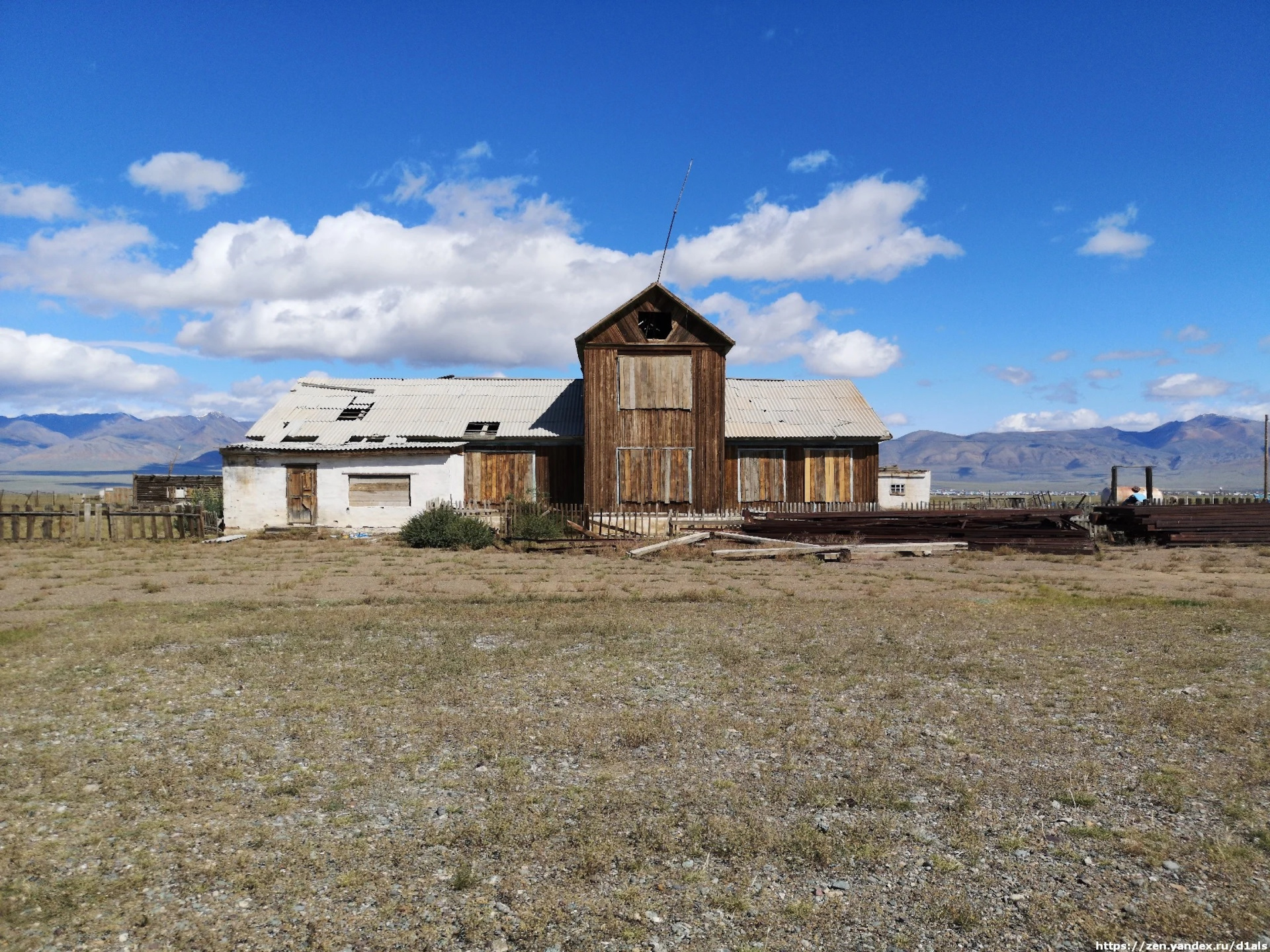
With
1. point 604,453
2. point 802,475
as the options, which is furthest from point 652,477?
point 802,475

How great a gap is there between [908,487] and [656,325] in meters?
21.6

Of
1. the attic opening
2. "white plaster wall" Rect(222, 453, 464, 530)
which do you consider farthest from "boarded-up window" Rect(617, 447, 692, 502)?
"white plaster wall" Rect(222, 453, 464, 530)

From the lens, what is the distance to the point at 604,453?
28781mm

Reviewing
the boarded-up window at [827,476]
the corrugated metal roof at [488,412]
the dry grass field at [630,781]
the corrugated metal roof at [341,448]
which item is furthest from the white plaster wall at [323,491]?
the dry grass field at [630,781]

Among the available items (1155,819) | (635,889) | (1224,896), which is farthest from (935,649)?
(635,889)

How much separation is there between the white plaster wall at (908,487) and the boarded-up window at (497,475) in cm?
2070

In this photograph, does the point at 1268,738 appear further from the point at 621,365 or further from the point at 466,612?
the point at 621,365

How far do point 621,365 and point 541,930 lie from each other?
2521cm

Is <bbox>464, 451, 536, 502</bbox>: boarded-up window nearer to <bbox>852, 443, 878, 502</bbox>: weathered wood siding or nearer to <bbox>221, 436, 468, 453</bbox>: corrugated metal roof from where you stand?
<bbox>221, 436, 468, 453</bbox>: corrugated metal roof

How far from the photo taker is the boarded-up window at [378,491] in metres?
28.6

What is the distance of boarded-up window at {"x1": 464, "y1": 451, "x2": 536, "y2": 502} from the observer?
101ft

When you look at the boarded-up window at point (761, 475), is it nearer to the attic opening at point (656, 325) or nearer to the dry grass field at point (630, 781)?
the attic opening at point (656, 325)

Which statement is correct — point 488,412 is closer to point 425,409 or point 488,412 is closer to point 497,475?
point 425,409

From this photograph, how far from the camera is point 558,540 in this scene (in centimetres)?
2505
